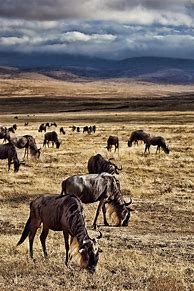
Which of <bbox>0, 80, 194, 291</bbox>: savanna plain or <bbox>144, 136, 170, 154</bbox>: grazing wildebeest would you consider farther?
<bbox>144, 136, 170, 154</bbox>: grazing wildebeest

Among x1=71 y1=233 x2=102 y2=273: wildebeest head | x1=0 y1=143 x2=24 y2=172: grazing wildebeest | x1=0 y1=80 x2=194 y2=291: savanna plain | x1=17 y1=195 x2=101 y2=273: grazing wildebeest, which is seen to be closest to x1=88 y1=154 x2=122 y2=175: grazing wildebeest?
x1=0 y1=80 x2=194 y2=291: savanna plain

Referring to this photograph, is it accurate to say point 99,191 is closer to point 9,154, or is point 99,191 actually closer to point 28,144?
point 9,154

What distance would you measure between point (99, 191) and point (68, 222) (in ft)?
16.3

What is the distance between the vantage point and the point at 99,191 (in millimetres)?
16297

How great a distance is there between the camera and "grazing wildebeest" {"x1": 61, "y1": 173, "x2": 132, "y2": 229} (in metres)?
16.2

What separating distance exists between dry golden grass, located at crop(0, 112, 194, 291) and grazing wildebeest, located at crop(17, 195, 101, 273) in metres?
0.52

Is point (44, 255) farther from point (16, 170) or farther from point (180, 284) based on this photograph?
point (16, 170)

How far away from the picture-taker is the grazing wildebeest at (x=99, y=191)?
16.2 meters

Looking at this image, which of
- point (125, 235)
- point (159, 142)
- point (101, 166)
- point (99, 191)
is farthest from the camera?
point (159, 142)

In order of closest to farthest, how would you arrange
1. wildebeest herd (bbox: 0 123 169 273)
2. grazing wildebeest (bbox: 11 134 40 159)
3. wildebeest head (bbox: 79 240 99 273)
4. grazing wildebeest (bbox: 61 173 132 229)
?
wildebeest head (bbox: 79 240 99 273), wildebeest herd (bbox: 0 123 169 273), grazing wildebeest (bbox: 61 173 132 229), grazing wildebeest (bbox: 11 134 40 159)

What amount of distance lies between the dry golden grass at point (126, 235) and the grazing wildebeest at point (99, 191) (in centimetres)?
58

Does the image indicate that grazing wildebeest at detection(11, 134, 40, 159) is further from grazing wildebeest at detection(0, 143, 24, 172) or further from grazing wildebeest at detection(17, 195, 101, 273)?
grazing wildebeest at detection(17, 195, 101, 273)

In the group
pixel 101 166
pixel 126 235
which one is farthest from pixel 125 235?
pixel 101 166

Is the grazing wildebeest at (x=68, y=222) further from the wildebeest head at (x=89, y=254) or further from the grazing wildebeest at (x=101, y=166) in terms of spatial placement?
the grazing wildebeest at (x=101, y=166)
